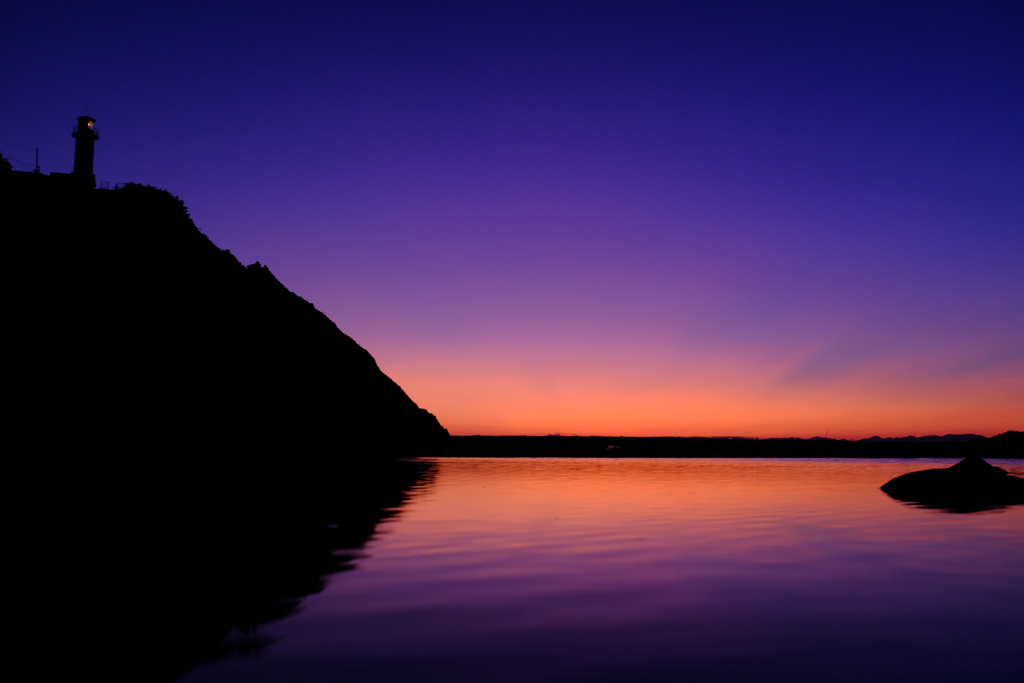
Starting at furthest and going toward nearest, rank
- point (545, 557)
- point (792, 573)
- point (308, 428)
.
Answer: point (308, 428), point (545, 557), point (792, 573)

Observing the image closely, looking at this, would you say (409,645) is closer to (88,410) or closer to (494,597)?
(494,597)

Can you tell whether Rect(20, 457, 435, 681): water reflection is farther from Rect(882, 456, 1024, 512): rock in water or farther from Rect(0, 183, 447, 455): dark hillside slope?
Rect(0, 183, 447, 455): dark hillside slope

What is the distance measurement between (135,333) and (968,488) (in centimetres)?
8152

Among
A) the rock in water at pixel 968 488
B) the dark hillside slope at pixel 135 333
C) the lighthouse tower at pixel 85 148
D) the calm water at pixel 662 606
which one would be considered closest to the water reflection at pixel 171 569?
the calm water at pixel 662 606

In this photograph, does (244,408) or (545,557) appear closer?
(545,557)

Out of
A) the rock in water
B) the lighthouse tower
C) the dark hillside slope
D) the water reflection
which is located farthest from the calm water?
the lighthouse tower

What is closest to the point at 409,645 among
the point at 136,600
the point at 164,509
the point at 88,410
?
the point at 136,600

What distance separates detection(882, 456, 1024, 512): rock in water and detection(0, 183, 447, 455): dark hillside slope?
72.9 meters

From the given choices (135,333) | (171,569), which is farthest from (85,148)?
(171,569)

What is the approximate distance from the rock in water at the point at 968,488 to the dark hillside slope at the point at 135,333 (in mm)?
72903

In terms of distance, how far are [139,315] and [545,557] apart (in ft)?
255

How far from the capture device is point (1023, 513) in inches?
934

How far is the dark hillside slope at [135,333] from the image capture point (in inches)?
2618

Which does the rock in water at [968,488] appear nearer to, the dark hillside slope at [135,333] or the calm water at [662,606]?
the calm water at [662,606]
